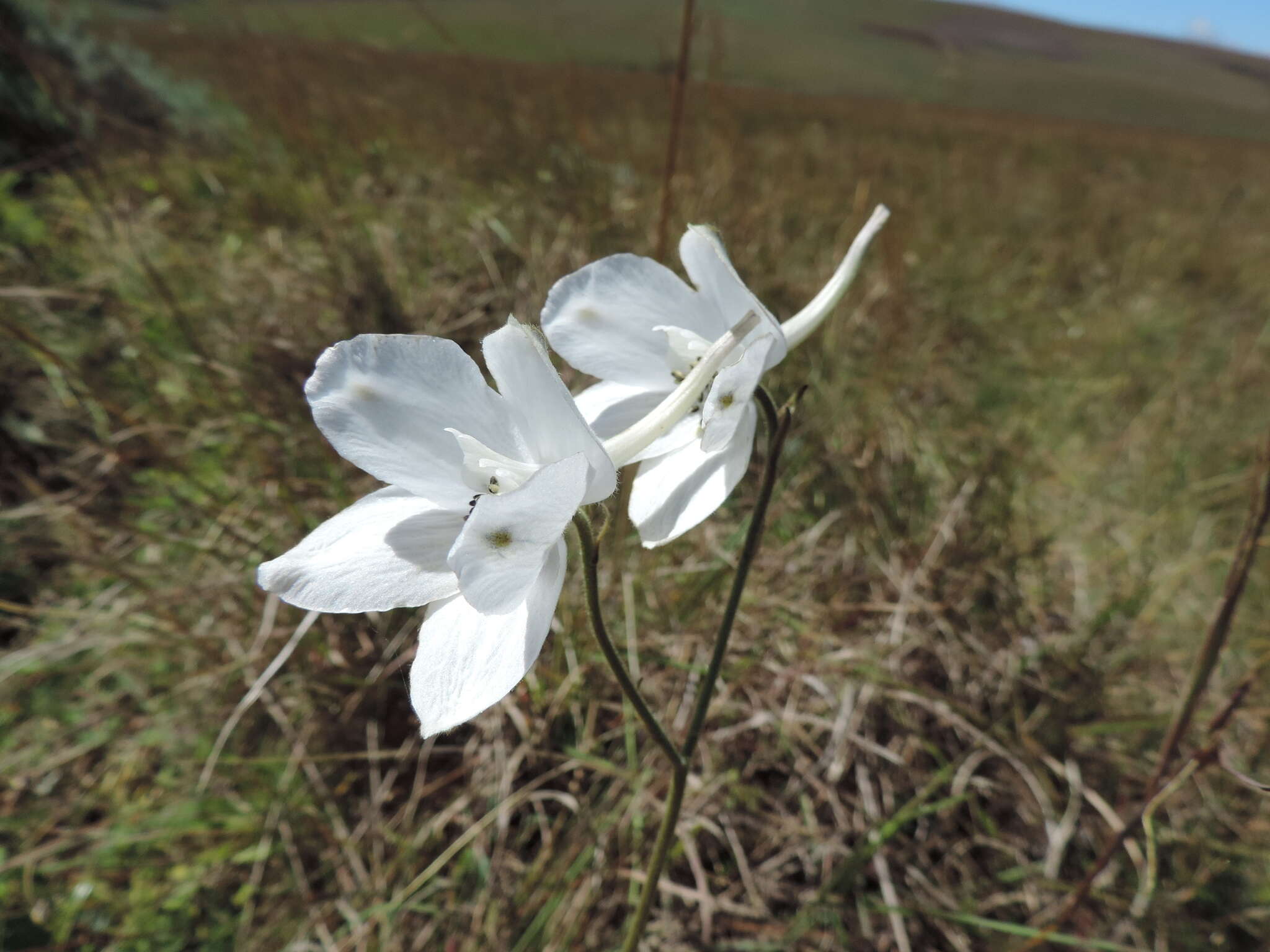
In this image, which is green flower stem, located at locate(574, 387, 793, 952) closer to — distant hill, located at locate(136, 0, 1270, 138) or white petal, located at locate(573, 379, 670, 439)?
white petal, located at locate(573, 379, 670, 439)

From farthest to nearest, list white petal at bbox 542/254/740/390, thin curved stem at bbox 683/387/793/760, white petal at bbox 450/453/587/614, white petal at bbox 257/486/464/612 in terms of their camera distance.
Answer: white petal at bbox 542/254/740/390, thin curved stem at bbox 683/387/793/760, white petal at bbox 257/486/464/612, white petal at bbox 450/453/587/614

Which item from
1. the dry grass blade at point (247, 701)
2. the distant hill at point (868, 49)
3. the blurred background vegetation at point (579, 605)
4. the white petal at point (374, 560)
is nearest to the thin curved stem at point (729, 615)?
the white petal at point (374, 560)

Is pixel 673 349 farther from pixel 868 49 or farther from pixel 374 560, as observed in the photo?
pixel 868 49

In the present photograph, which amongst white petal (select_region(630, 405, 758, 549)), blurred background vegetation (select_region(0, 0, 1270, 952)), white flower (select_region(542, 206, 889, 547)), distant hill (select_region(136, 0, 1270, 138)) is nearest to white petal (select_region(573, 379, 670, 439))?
white flower (select_region(542, 206, 889, 547))

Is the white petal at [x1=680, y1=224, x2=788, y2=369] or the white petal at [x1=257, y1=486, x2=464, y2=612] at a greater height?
the white petal at [x1=680, y1=224, x2=788, y2=369]

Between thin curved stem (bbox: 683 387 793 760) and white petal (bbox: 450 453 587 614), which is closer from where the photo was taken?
white petal (bbox: 450 453 587 614)

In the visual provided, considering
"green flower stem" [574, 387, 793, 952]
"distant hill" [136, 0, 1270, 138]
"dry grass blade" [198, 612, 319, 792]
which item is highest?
"distant hill" [136, 0, 1270, 138]
